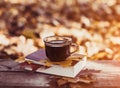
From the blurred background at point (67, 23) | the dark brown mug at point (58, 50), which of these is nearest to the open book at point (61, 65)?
the dark brown mug at point (58, 50)

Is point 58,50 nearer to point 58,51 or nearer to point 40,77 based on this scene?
point 58,51

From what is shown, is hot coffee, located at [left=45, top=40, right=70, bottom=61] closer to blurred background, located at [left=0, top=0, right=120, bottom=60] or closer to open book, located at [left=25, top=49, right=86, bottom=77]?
open book, located at [left=25, top=49, right=86, bottom=77]

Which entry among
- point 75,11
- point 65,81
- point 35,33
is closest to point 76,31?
point 75,11

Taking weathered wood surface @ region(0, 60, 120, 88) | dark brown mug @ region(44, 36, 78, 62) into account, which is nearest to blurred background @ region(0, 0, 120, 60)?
weathered wood surface @ region(0, 60, 120, 88)

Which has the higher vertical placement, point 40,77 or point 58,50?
point 58,50

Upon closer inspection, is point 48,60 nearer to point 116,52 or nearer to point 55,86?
point 55,86

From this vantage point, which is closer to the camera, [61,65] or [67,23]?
[61,65]

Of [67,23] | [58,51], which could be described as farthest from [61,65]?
[67,23]
